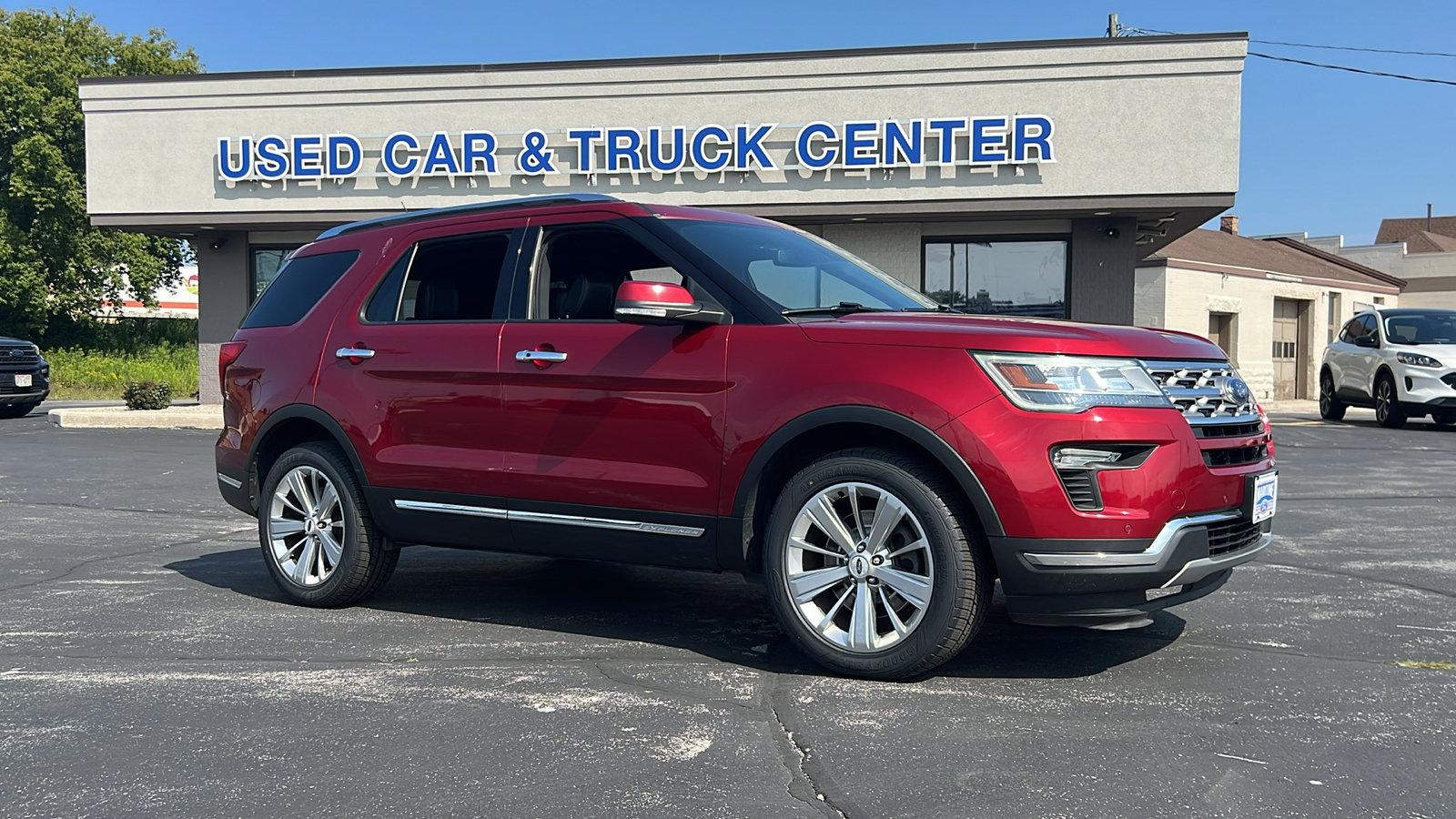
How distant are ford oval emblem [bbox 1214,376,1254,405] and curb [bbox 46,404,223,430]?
16.7m

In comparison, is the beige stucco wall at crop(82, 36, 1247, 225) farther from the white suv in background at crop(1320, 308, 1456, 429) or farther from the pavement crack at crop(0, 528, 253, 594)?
the pavement crack at crop(0, 528, 253, 594)

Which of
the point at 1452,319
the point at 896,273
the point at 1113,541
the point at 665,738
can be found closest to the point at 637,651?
the point at 665,738

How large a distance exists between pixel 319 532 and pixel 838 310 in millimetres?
2839

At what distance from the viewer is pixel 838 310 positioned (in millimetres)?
4934

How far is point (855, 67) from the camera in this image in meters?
17.7

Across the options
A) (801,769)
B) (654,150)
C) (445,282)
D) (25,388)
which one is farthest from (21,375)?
(801,769)

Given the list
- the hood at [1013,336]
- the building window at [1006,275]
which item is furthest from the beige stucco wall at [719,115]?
the hood at [1013,336]

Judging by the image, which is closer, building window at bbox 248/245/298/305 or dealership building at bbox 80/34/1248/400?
dealership building at bbox 80/34/1248/400

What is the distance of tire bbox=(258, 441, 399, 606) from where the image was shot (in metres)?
5.81

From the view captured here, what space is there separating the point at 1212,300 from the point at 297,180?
22136 mm

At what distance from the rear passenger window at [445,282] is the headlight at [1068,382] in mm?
2415

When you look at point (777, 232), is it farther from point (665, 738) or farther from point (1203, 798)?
point (1203, 798)

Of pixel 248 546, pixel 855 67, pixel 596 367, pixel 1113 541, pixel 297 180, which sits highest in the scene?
pixel 855 67

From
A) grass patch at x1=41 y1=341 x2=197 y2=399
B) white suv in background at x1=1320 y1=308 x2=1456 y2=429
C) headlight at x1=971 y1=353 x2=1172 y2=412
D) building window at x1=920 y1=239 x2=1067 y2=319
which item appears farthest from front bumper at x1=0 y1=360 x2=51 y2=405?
white suv in background at x1=1320 y1=308 x2=1456 y2=429
